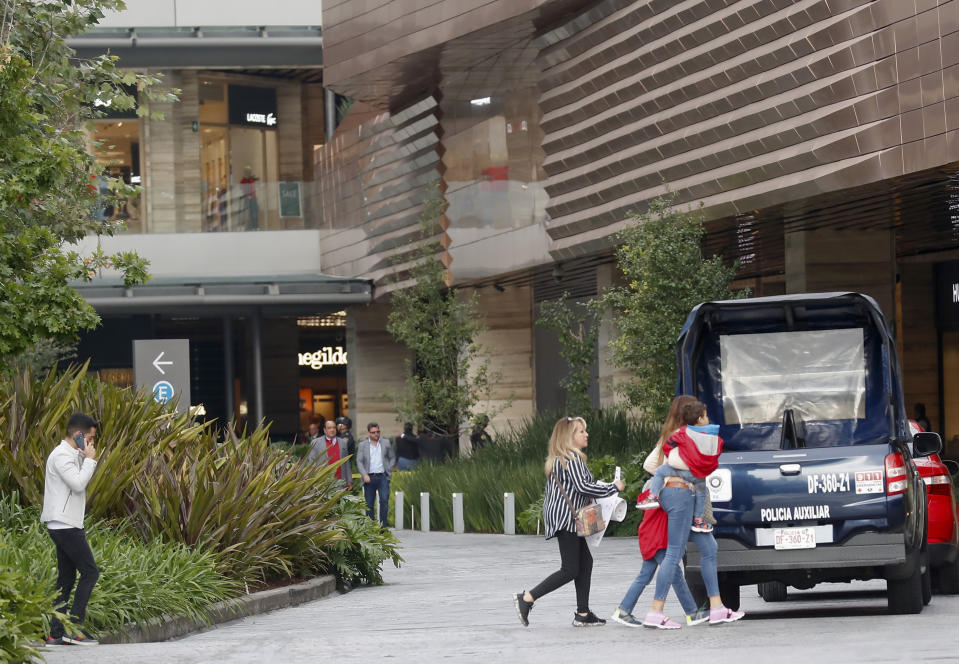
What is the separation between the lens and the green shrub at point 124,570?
1274 centimetres

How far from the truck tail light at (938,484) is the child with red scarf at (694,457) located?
2.92m

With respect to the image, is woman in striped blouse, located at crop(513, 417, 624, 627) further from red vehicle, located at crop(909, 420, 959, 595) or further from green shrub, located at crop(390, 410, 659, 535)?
green shrub, located at crop(390, 410, 659, 535)

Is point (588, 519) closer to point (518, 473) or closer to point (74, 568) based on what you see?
point (74, 568)

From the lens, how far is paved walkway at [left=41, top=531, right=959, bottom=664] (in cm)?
1062

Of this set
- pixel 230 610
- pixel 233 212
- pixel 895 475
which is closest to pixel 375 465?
pixel 230 610

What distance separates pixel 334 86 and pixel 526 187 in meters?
5.76

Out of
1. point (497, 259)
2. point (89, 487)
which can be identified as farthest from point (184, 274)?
point (89, 487)

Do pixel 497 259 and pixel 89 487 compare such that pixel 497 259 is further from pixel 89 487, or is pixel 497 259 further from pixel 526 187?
pixel 89 487

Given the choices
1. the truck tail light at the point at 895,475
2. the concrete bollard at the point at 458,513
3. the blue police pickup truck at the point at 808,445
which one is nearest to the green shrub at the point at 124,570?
the blue police pickup truck at the point at 808,445

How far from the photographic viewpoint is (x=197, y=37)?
136ft

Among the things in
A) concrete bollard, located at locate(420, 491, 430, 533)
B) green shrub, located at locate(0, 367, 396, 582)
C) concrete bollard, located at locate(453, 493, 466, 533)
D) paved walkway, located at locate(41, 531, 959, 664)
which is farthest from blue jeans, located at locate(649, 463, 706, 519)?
concrete bollard, located at locate(420, 491, 430, 533)

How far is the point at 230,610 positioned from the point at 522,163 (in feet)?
61.4

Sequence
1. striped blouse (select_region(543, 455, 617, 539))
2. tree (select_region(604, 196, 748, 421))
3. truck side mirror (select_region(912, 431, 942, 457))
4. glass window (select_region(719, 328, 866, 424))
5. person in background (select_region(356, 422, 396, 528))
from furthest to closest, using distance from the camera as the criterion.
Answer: person in background (select_region(356, 422, 396, 528)) → tree (select_region(604, 196, 748, 421)) → glass window (select_region(719, 328, 866, 424)) → truck side mirror (select_region(912, 431, 942, 457)) → striped blouse (select_region(543, 455, 617, 539))

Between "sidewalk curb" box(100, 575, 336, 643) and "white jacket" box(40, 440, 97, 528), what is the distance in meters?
1.00
